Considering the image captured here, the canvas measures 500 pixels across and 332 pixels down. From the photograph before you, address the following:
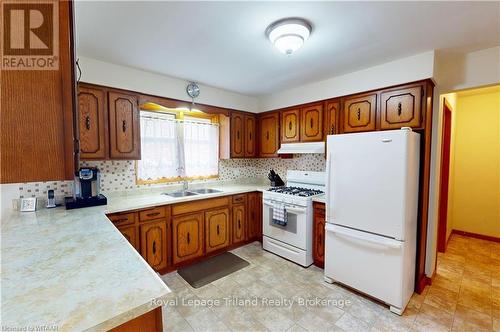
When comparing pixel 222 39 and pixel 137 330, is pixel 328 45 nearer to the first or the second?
pixel 222 39

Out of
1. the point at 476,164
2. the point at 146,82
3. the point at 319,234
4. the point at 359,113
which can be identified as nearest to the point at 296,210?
the point at 319,234

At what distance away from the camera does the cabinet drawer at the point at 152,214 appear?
92.1 inches

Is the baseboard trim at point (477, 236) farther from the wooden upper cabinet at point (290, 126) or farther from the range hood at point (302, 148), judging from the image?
the wooden upper cabinet at point (290, 126)

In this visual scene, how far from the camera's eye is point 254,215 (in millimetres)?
3428

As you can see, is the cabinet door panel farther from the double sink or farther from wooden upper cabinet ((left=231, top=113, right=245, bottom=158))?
wooden upper cabinet ((left=231, top=113, right=245, bottom=158))

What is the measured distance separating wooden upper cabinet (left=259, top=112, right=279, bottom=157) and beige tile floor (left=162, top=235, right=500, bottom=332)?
5.66 ft

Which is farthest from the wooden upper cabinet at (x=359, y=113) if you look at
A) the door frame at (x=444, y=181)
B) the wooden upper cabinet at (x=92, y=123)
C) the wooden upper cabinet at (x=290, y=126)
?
the wooden upper cabinet at (x=92, y=123)

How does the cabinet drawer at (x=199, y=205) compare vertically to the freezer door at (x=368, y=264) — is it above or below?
above

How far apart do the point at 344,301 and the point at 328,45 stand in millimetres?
2333

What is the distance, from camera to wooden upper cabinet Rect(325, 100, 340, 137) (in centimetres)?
280

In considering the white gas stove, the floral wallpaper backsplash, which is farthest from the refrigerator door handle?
the floral wallpaper backsplash

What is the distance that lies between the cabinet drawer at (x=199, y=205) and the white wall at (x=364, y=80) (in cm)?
170

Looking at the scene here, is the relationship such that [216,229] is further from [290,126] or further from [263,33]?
[263,33]

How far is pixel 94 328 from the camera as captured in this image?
2.12ft
